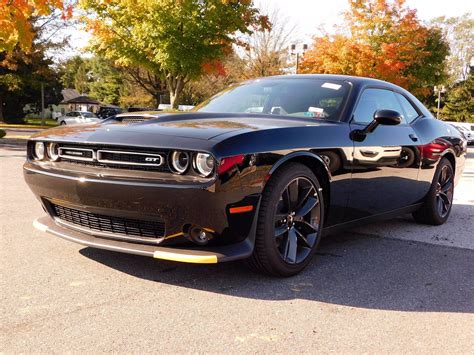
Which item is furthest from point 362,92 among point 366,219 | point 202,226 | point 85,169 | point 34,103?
point 34,103

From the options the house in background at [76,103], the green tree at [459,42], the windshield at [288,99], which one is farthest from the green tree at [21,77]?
the green tree at [459,42]

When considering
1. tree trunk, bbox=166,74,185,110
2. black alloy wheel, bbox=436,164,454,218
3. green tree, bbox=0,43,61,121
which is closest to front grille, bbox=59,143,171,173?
black alloy wheel, bbox=436,164,454,218

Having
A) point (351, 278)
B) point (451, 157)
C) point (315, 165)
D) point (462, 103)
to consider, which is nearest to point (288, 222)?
point (315, 165)

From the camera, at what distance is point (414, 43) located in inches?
966

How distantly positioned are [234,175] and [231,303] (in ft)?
2.44

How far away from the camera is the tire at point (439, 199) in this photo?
17.0ft

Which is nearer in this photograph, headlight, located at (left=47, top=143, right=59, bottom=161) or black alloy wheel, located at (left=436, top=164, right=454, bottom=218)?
headlight, located at (left=47, top=143, right=59, bottom=161)

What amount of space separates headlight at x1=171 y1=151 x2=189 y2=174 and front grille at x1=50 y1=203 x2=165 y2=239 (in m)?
0.33

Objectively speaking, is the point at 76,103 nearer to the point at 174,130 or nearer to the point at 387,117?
the point at 387,117

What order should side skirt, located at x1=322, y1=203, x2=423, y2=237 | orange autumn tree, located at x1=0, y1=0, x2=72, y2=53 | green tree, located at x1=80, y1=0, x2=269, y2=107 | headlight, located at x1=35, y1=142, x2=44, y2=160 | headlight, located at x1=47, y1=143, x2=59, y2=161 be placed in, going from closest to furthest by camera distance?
headlight, located at x1=47, y1=143, x2=59, y2=161, headlight, located at x1=35, y1=142, x2=44, y2=160, side skirt, located at x1=322, y1=203, x2=423, y2=237, orange autumn tree, located at x1=0, y1=0, x2=72, y2=53, green tree, located at x1=80, y1=0, x2=269, y2=107

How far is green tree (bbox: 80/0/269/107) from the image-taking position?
17922 mm

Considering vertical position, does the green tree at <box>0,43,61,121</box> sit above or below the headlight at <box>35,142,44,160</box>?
above

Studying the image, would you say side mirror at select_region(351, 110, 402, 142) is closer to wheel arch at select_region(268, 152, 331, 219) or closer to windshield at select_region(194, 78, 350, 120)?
windshield at select_region(194, 78, 350, 120)

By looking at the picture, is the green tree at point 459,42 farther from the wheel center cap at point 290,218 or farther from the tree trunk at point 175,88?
the wheel center cap at point 290,218
